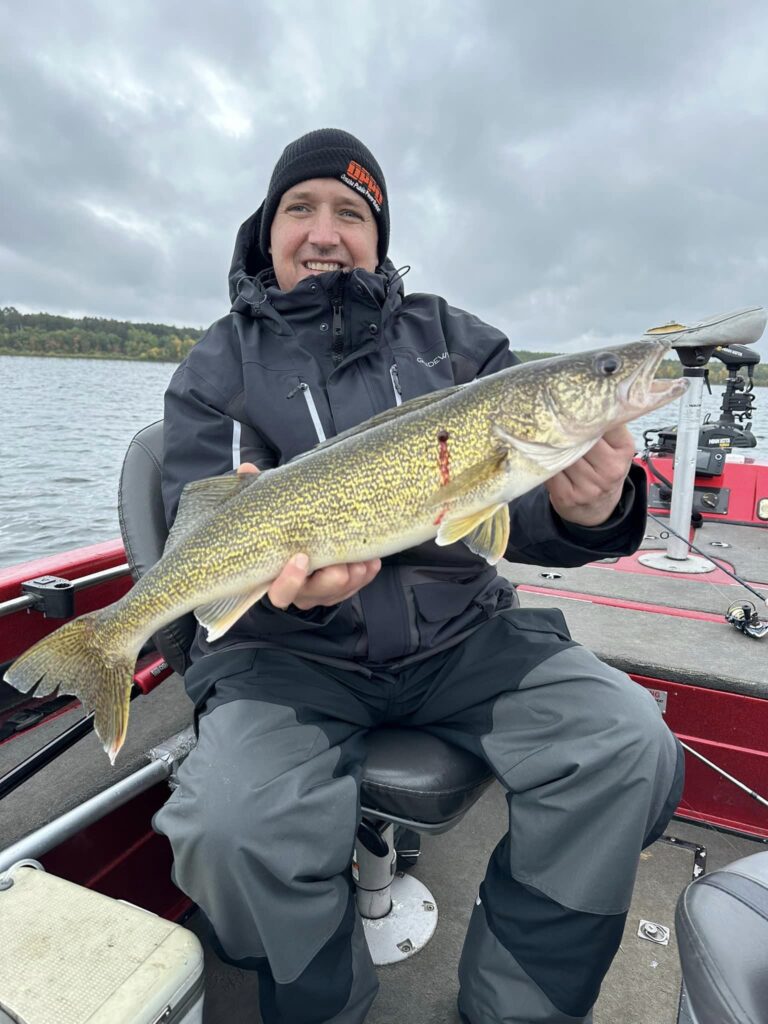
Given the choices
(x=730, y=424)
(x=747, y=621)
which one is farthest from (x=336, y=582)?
(x=730, y=424)

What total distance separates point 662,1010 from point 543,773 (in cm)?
127

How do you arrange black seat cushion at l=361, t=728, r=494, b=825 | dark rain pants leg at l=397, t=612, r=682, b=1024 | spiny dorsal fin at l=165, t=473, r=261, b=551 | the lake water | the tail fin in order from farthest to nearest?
the lake water < spiny dorsal fin at l=165, t=473, r=261, b=551 < the tail fin < black seat cushion at l=361, t=728, r=494, b=825 < dark rain pants leg at l=397, t=612, r=682, b=1024

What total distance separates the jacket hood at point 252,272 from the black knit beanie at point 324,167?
76 millimetres

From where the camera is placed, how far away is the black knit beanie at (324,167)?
307 cm

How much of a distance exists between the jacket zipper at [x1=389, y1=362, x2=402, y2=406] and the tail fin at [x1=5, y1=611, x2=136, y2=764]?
1.40m

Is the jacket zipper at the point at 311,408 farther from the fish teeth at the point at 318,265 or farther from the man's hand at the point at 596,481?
the man's hand at the point at 596,481

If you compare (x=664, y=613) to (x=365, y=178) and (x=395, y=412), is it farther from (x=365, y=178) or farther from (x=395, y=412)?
(x=365, y=178)

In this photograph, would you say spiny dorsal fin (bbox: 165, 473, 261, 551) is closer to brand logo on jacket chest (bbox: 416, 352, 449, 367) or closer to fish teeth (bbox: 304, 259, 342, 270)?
brand logo on jacket chest (bbox: 416, 352, 449, 367)

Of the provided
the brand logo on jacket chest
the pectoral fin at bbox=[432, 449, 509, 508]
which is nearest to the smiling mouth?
the brand logo on jacket chest

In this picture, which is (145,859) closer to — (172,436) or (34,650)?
(34,650)

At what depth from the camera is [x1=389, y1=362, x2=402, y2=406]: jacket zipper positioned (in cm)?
274

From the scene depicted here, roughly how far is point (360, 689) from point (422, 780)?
41cm

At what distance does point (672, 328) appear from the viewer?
4.26 meters

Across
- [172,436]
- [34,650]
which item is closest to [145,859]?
[34,650]
